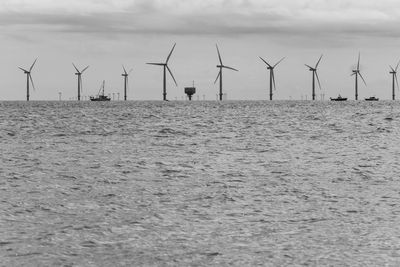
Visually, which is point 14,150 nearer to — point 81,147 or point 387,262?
point 81,147

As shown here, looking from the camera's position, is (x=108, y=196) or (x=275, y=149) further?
(x=275, y=149)

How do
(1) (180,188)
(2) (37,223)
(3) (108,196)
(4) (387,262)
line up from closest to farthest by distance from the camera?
(4) (387,262)
(2) (37,223)
(3) (108,196)
(1) (180,188)

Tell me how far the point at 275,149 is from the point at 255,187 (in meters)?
28.7

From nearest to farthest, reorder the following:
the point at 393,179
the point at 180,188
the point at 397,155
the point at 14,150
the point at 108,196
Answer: the point at 108,196, the point at 180,188, the point at 393,179, the point at 397,155, the point at 14,150

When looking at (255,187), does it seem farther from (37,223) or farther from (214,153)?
(214,153)

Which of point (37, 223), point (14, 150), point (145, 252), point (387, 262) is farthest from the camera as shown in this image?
point (14, 150)

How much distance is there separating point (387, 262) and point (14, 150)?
50.4 m

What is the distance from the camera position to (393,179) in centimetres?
3966

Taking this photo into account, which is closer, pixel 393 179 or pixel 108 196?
pixel 108 196

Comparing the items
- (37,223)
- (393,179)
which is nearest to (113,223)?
(37,223)

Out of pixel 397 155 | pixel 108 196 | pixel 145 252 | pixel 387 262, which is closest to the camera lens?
pixel 387 262

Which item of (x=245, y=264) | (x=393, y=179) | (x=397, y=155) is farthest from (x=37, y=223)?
(x=397, y=155)

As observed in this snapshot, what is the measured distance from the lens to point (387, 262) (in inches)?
786

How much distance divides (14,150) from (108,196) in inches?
1340
